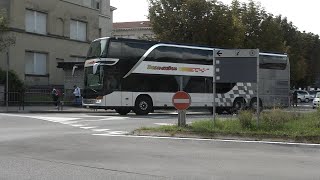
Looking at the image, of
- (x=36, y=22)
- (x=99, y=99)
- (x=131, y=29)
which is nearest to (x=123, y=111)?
(x=99, y=99)

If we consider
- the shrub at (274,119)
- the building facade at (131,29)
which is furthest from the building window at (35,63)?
the building facade at (131,29)

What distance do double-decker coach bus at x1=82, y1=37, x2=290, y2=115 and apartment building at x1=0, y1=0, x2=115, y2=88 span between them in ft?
43.6

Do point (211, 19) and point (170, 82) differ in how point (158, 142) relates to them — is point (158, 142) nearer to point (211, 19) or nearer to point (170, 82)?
point (170, 82)

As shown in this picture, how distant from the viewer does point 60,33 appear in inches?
1868

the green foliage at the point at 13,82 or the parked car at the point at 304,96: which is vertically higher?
the green foliage at the point at 13,82

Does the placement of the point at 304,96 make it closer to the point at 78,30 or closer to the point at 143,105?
the point at 78,30

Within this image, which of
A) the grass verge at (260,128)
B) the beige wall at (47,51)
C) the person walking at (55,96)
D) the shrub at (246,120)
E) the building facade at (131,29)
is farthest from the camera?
the building facade at (131,29)

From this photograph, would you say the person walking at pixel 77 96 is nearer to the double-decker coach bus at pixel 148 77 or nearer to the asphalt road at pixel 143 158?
the double-decker coach bus at pixel 148 77

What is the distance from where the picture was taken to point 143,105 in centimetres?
2811

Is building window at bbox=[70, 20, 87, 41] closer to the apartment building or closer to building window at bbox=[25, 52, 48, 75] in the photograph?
the apartment building

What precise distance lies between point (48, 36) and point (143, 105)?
21006 mm

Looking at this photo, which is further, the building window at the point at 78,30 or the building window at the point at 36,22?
the building window at the point at 78,30

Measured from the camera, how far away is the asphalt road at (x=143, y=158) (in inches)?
364

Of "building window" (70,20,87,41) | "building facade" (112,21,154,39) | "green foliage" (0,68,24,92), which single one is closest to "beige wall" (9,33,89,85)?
"building window" (70,20,87,41)
